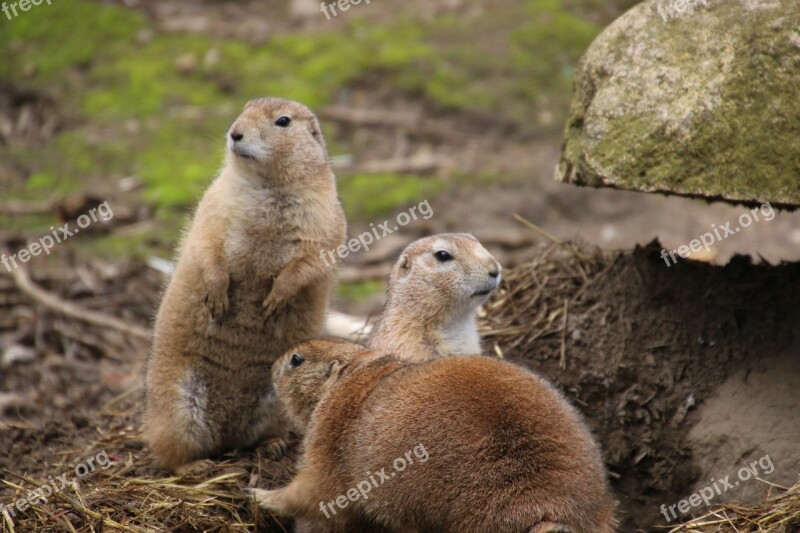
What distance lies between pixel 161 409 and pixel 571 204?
7133 mm

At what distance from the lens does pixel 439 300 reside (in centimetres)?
635

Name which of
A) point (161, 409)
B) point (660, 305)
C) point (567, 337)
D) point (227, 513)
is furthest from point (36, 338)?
point (660, 305)

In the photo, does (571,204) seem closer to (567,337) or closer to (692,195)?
(567,337)

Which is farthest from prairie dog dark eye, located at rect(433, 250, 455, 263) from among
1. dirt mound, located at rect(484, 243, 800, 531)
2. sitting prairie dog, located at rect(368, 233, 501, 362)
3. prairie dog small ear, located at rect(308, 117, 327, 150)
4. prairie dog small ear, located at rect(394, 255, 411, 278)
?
prairie dog small ear, located at rect(308, 117, 327, 150)

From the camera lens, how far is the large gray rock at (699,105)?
5480mm

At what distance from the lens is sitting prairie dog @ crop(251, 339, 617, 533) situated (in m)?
4.82

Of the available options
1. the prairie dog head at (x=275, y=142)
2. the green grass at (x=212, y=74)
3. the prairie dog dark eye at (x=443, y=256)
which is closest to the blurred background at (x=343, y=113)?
the green grass at (x=212, y=74)

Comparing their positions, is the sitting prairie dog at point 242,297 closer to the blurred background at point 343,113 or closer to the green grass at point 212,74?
the blurred background at point 343,113

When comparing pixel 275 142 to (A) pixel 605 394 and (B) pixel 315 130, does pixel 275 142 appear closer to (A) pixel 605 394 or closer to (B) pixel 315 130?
(B) pixel 315 130

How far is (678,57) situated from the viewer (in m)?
5.93

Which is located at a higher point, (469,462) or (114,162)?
(469,462)

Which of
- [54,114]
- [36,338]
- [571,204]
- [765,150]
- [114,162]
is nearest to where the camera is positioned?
[765,150]

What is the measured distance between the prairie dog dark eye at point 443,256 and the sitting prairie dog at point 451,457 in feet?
3.42

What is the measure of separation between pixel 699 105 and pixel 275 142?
2760 mm
